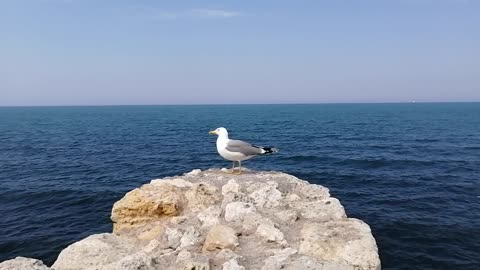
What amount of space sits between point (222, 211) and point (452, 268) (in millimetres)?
10988

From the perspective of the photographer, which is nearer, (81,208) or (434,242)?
(434,242)

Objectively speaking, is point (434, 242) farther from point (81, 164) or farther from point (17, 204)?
point (81, 164)

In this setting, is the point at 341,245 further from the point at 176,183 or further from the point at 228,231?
the point at 176,183

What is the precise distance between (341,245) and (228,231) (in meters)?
2.58

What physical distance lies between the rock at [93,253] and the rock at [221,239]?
205 centimetres

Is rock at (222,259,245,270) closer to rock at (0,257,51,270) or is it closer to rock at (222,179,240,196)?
rock at (222,179,240,196)

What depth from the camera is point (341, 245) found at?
25.5ft

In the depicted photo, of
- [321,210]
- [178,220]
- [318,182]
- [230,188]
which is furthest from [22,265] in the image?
[318,182]

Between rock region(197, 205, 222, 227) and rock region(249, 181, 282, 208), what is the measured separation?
3.89 feet

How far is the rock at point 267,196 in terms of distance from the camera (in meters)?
9.95

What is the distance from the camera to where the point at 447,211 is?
67.7 feet

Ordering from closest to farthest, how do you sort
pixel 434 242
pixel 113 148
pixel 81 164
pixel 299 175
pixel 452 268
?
pixel 452 268 < pixel 434 242 < pixel 299 175 < pixel 81 164 < pixel 113 148

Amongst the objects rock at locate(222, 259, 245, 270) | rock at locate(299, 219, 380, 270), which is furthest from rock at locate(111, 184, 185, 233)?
rock at locate(299, 219, 380, 270)

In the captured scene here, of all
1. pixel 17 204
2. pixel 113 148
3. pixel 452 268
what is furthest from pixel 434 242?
pixel 113 148
